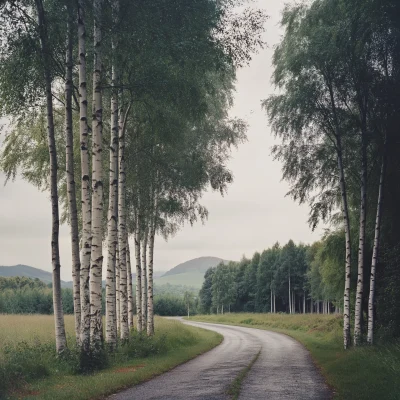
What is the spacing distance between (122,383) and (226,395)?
2.88 metres

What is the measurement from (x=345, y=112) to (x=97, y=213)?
12122mm

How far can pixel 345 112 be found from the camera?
19719mm

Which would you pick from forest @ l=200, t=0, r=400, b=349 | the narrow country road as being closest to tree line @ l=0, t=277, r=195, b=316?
forest @ l=200, t=0, r=400, b=349

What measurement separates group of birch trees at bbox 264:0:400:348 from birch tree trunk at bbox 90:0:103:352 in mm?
9145

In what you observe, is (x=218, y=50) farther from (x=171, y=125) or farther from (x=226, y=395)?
(x=226, y=395)

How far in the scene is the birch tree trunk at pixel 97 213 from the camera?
13406mm

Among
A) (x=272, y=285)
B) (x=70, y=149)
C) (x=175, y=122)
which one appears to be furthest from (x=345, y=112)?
(x=272, y=285)

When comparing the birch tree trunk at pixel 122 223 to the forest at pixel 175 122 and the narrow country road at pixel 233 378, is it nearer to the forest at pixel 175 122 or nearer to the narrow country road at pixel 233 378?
the forest at pixel 175 122

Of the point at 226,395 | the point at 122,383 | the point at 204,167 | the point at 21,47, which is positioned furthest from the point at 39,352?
the point at 204,167

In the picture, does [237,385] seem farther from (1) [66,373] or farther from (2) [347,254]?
(2) [347,254]

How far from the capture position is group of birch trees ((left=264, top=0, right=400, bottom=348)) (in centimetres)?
1772

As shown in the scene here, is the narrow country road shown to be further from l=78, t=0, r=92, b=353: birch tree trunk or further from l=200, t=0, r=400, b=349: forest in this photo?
l=200, t=0, r=400, b=349: forest

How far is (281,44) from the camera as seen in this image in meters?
21.0

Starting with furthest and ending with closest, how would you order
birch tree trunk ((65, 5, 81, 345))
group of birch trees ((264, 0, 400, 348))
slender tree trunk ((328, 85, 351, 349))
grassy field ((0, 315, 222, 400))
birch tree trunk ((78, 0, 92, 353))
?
slender tree trunk ((328, 85, 351, 349)) < group of birch trees ((264, 0, 400, 348)) < birch tree trunk ((65, 5, 81, 345)) < birch tree trunk ((78, 0, 92, 353)) < grassy field ((0, 315, 222, 400))
